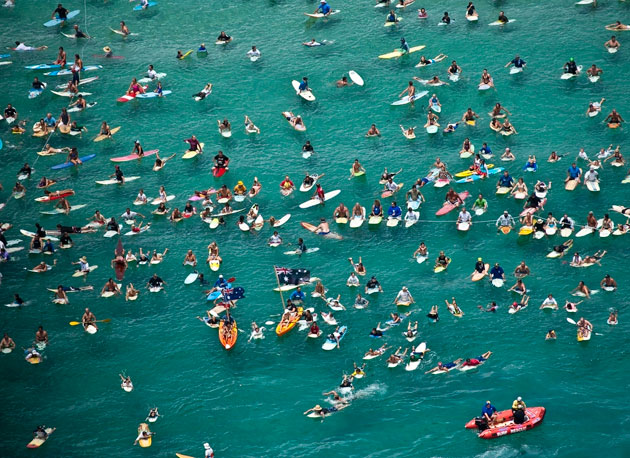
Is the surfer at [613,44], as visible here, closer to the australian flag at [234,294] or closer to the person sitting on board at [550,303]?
the person sitting on board at [550,303]

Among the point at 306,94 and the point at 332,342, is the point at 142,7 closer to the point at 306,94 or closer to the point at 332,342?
the point at 306,94

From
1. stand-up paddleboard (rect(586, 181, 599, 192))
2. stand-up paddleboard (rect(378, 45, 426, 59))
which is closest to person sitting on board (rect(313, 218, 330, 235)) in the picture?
stand-up paddleboard (rect(586, 181, 599, 192))

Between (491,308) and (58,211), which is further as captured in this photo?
(58,211)

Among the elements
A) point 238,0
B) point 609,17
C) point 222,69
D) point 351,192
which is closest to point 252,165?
point 351,192

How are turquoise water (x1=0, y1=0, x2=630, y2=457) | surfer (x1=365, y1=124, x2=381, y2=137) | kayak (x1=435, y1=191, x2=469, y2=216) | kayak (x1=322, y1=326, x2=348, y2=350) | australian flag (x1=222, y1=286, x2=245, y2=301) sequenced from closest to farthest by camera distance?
turquoise water (x1=0, y1=0, x2=630, y2=457)
kayak (x1=322, y1=326, x2=348, y2=350)
australian flag (x1=222, y1=286, x2=245, y2=301)
kayak (x1=435, y1=191, x2=469, y2=216)
surfer (x1=365, y1=124, x2=381, y2=137)

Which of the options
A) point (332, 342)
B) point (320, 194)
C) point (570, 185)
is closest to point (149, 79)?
point (320, 194)

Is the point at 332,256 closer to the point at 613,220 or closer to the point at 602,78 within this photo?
the point at 613,220

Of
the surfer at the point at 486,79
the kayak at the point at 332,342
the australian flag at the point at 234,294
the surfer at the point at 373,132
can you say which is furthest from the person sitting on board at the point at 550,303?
the surfer at the point at 486,79

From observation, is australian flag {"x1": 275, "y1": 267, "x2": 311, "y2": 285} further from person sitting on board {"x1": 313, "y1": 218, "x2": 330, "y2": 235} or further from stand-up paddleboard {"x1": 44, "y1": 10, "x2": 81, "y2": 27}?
stand-up paddleboard {"x1": 44, "y1": 10, "x2": 81, "y2": 27}
